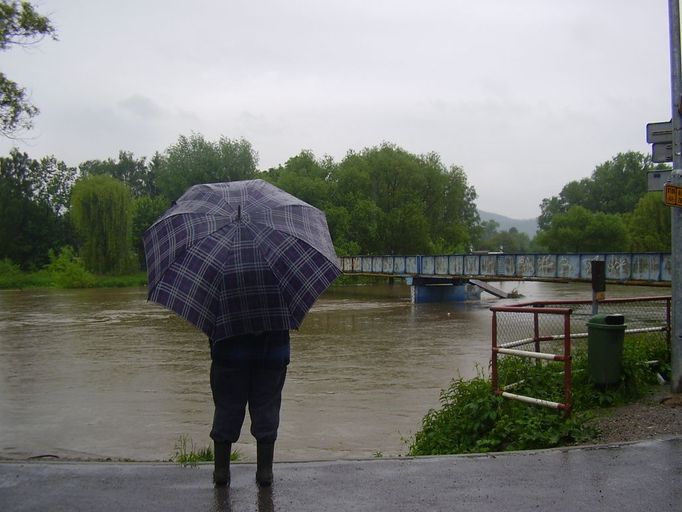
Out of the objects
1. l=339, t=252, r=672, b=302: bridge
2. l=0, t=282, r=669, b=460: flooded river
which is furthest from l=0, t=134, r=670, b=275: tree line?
l=0, t=282, r=669, b=460: flooded river

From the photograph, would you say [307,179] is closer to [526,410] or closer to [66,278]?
[66,278]

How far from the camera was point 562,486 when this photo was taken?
16.0 feet

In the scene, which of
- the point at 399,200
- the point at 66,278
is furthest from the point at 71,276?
the point at 399,200

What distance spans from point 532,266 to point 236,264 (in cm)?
3101

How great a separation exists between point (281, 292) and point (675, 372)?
18.3ft

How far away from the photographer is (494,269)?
118 feet

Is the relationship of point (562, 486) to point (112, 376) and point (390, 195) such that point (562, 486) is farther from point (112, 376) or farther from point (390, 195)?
point (390, 195)

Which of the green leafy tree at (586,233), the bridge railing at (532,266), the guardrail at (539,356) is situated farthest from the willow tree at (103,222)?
the guardrail at (539,356)

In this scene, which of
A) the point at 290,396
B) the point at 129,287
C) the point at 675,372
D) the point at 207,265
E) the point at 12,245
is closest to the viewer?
the point at 207,265

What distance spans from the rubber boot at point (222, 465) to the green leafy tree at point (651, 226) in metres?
75.5

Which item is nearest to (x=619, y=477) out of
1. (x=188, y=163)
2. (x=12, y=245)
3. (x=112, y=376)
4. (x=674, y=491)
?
(x=674, y=491)

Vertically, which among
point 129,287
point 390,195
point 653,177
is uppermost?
point 390,195

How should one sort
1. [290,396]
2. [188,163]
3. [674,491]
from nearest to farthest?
[674,491] → [290,396] → [188,163]

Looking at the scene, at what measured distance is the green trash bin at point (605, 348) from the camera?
7.77m
